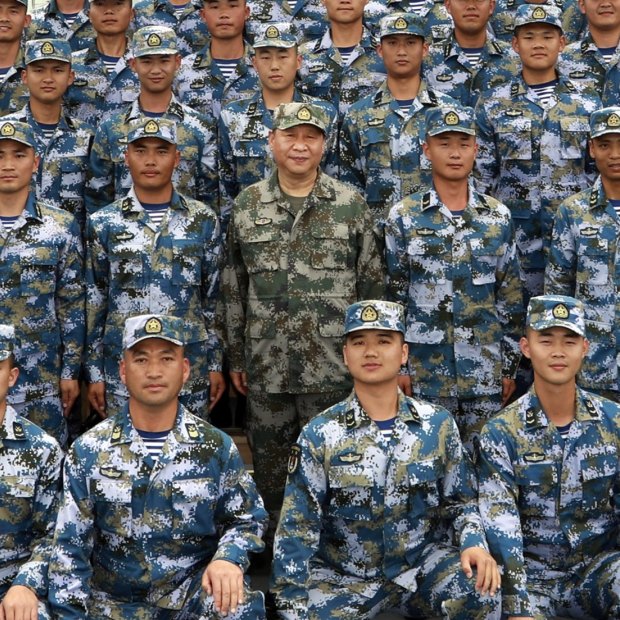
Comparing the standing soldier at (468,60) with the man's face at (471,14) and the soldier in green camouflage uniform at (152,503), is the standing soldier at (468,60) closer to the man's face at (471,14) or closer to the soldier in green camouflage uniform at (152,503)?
the man's face at (471,14)

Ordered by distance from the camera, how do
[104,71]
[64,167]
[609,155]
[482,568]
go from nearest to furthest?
[482,568], [609,155], [64,167], [104,71]

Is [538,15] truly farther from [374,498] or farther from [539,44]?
[374,498]

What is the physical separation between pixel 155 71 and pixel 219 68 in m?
0.73

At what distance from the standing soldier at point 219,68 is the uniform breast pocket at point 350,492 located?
10.8 ft

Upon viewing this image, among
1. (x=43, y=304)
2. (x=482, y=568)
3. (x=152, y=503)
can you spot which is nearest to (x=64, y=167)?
(x=43, y=304)

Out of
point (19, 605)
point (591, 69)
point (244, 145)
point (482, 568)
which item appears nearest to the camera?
point (19, 605)

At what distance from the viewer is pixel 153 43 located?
855 cm

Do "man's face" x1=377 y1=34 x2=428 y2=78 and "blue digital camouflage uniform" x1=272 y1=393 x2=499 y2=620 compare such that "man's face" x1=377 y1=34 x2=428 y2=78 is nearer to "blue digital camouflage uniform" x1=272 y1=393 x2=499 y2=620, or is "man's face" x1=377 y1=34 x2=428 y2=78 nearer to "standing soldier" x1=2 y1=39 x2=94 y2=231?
"standing soldier" x1=2 y1=39 x2=94 y2=231

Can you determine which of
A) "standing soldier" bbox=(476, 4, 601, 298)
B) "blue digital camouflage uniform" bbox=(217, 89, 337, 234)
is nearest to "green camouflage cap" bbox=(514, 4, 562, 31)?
"standing soldier" bbox=(476, 4, 601, 298)

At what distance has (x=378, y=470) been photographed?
6418 mm

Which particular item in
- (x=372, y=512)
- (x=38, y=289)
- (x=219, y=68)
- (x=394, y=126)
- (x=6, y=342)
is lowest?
(x=372, y=512)

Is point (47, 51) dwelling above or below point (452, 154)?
above

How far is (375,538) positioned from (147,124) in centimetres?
254

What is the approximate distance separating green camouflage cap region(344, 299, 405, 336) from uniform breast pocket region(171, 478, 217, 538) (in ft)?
3.14
